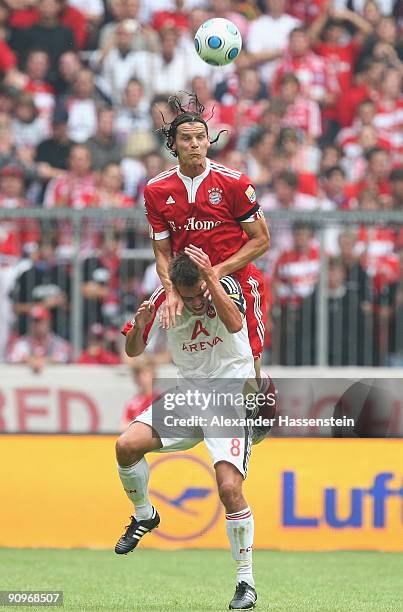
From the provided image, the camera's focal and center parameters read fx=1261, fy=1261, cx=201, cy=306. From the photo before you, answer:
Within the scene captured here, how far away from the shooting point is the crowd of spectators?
1329 centimetres

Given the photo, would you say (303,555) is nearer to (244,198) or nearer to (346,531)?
(346,531)

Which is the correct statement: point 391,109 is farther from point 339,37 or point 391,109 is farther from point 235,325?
point 235,325

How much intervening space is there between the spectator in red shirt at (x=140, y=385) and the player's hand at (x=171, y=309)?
4883mm

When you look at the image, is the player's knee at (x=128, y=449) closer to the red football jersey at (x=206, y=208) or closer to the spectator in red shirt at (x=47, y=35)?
the red football jersey at (x=206, y=208)

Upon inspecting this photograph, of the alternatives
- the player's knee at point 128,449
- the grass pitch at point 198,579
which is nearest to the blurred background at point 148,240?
the grass pitch at point 198,579

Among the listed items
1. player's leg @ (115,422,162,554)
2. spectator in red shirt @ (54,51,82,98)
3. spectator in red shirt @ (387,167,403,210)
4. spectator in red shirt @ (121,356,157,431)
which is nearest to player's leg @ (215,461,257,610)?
player's leg @ (115,422,162,554)

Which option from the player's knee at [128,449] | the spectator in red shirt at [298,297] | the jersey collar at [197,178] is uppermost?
the jersey collar at [197,178]

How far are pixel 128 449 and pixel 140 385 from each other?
4.71 metres

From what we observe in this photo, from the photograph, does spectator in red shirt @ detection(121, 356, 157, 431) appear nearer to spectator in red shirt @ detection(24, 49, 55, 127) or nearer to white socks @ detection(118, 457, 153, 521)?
white socks @ detection(118, 457, 153, 521)

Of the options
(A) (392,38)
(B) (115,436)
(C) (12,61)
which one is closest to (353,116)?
(A) (392,38)

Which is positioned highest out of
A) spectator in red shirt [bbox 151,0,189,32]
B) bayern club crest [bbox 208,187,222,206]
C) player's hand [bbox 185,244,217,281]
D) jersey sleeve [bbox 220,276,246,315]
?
spectator in red shirt [bbox 151,0,189,32]

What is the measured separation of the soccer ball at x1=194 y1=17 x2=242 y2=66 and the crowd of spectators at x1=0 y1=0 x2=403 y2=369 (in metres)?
3.75

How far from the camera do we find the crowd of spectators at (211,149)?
43.6 feet

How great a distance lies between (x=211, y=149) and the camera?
15273mm
